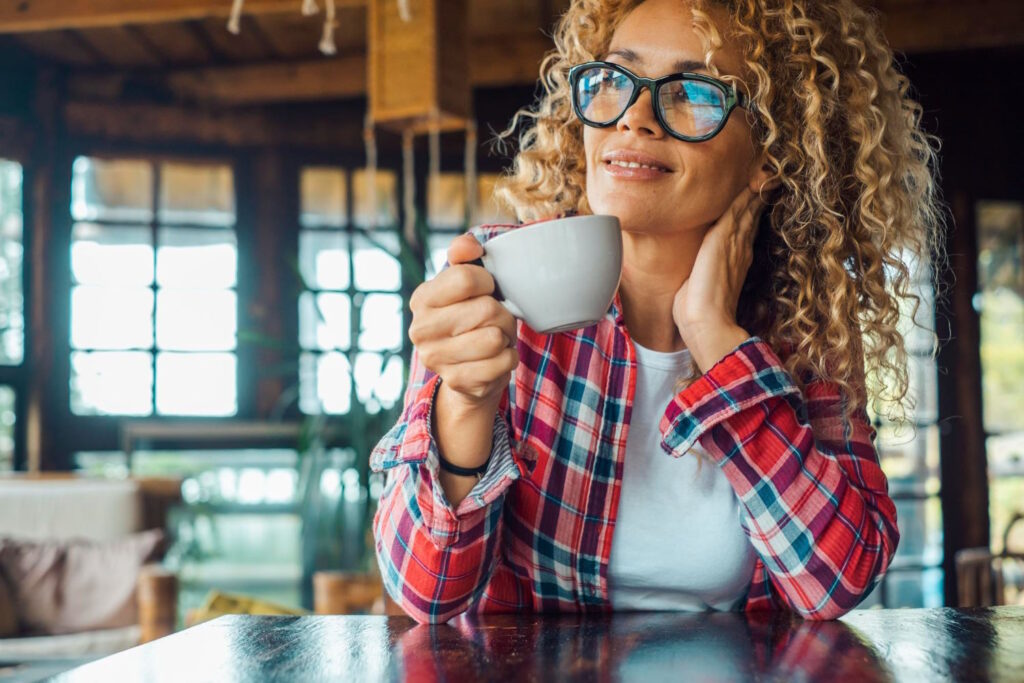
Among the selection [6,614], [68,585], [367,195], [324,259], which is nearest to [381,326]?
[324,259]

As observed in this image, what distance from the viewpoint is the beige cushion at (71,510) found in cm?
383

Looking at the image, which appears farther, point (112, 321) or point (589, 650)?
point (112, 321)

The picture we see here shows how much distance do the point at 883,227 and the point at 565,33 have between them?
18.7 inches

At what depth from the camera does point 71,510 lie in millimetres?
3865

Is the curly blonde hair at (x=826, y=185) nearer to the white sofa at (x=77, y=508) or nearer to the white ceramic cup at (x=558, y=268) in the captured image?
the white ceramic cup at (x=558, y=268)

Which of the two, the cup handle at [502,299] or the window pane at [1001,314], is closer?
the cup handle at [502,299]

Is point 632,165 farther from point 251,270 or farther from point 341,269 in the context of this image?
point 251,270

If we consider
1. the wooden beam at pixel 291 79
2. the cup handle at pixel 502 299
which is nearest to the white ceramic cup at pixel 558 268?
the cup handle at pixel 502 299

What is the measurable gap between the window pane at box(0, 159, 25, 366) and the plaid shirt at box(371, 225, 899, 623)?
491cm

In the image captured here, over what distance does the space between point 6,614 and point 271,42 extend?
123 inches

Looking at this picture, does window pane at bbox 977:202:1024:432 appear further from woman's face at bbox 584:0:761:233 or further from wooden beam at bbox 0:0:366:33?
woman's face at bbox 584:0:761:233

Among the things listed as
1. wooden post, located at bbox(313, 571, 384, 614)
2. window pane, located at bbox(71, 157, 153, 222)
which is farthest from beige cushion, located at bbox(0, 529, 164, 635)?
window pane, located at bbox(71, 157, 153, 222)

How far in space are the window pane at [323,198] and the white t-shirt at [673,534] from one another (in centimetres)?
470

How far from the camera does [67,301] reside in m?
5.43
